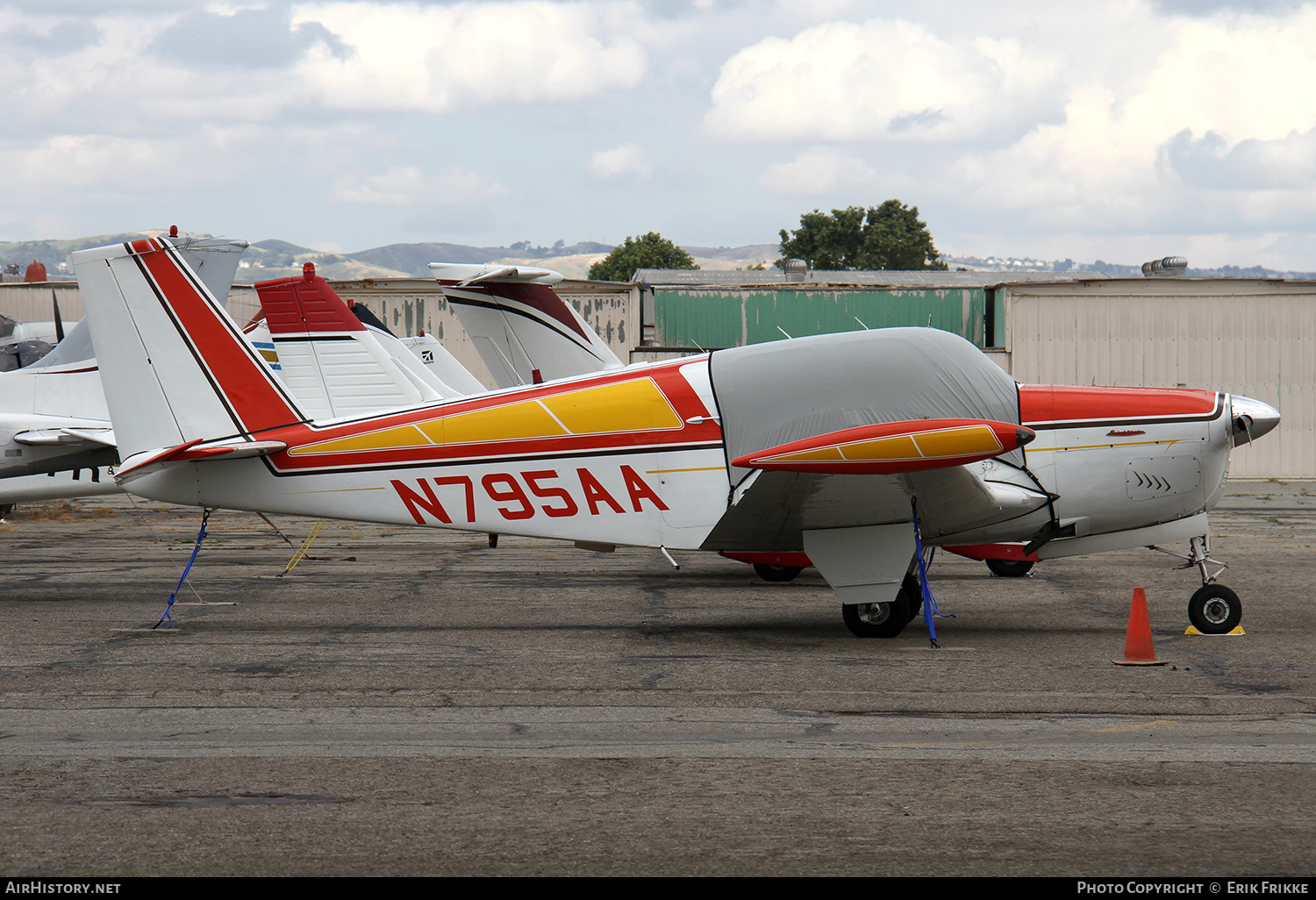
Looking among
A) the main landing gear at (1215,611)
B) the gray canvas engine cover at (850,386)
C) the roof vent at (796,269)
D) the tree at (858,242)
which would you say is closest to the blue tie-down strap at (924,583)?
the gray canvas engine cover at (850,386)

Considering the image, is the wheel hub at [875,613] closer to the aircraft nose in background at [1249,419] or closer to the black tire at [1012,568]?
the aircraft nose in background at [1249,419]

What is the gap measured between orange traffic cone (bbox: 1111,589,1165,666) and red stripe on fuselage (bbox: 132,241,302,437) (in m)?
6.70

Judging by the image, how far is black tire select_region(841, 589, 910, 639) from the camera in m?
9.02

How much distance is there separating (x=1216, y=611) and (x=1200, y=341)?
2408 centimetres

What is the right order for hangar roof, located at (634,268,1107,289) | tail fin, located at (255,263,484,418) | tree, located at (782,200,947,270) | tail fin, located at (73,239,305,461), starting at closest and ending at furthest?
tail fin, located at (73,239,305,461)
tail fin, located at (255,263,484,418)
hangar roof, located at (634,268,1107,289)
tree, located at (782,200,947,270)

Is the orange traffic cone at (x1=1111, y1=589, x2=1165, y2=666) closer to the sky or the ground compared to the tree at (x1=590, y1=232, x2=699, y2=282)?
closer to the ground

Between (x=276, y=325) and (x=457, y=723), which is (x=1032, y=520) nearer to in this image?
(x=457, y=723)

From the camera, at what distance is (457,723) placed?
6402 millimetres

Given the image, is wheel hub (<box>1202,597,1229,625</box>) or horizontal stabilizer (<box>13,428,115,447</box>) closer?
wheel hub (<box>1202,597,1229,625</box>)

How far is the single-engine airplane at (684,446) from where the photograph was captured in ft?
29.1

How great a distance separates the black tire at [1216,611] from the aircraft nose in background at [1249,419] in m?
1.27

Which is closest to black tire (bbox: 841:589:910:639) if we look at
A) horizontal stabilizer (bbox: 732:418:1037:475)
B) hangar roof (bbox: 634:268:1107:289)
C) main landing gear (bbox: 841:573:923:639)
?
main landing gear (bbox: 841:573:923:639)

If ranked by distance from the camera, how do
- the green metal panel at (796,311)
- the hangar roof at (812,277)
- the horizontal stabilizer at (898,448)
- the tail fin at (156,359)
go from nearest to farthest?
the horizontal stabilizer at (898,448), the tail fin at (156,359), the green metal panel at (796,311), the hangar roof at (812,277)

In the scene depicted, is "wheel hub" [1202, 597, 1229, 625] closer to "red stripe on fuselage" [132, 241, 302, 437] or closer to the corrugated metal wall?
"red stripe on fuselage" [132, 241, 302, 437]
